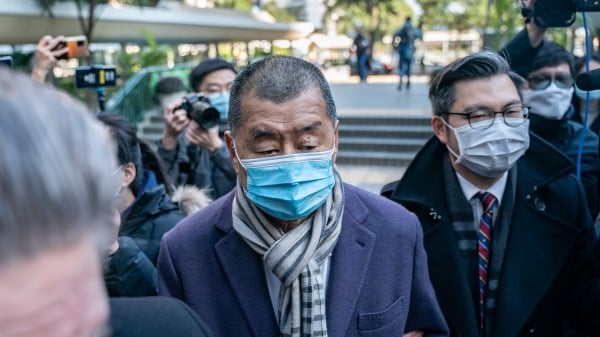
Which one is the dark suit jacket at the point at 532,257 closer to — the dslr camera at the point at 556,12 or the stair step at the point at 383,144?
the dslr camera at the point at 556,12

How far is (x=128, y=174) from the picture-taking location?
2.49m

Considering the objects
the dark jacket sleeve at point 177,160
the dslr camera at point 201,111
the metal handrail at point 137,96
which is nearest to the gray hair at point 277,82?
the dslr camera at point 201,111

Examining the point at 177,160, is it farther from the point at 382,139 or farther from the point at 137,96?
the point at 137,96

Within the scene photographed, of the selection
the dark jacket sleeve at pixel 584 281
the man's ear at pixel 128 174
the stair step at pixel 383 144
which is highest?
the man's ear at pixel 128 174

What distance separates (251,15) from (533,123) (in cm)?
2175

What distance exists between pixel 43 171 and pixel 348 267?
1.22 m

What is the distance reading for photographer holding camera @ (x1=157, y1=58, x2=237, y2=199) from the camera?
3.22 m

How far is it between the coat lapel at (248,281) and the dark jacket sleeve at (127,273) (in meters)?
0.37

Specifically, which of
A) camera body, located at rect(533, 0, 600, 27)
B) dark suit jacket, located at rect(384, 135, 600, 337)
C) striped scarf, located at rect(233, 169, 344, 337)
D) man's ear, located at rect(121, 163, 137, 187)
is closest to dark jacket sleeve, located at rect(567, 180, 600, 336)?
dark suit jacket, located at rect(384, 135, 600, 337)

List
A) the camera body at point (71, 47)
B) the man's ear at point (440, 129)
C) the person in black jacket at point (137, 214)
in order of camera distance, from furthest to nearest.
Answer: the camera body at point (71, 47)
the man's ear at point (440, 129)
the person in black jacket at point (137, 214)

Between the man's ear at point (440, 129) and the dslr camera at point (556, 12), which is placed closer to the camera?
the dslr camera at point (556, 12)

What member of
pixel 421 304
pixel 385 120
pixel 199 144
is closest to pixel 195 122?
pixel 199 144

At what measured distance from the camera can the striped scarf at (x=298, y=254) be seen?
1.56 m

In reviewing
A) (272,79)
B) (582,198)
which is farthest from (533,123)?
(272,79)
